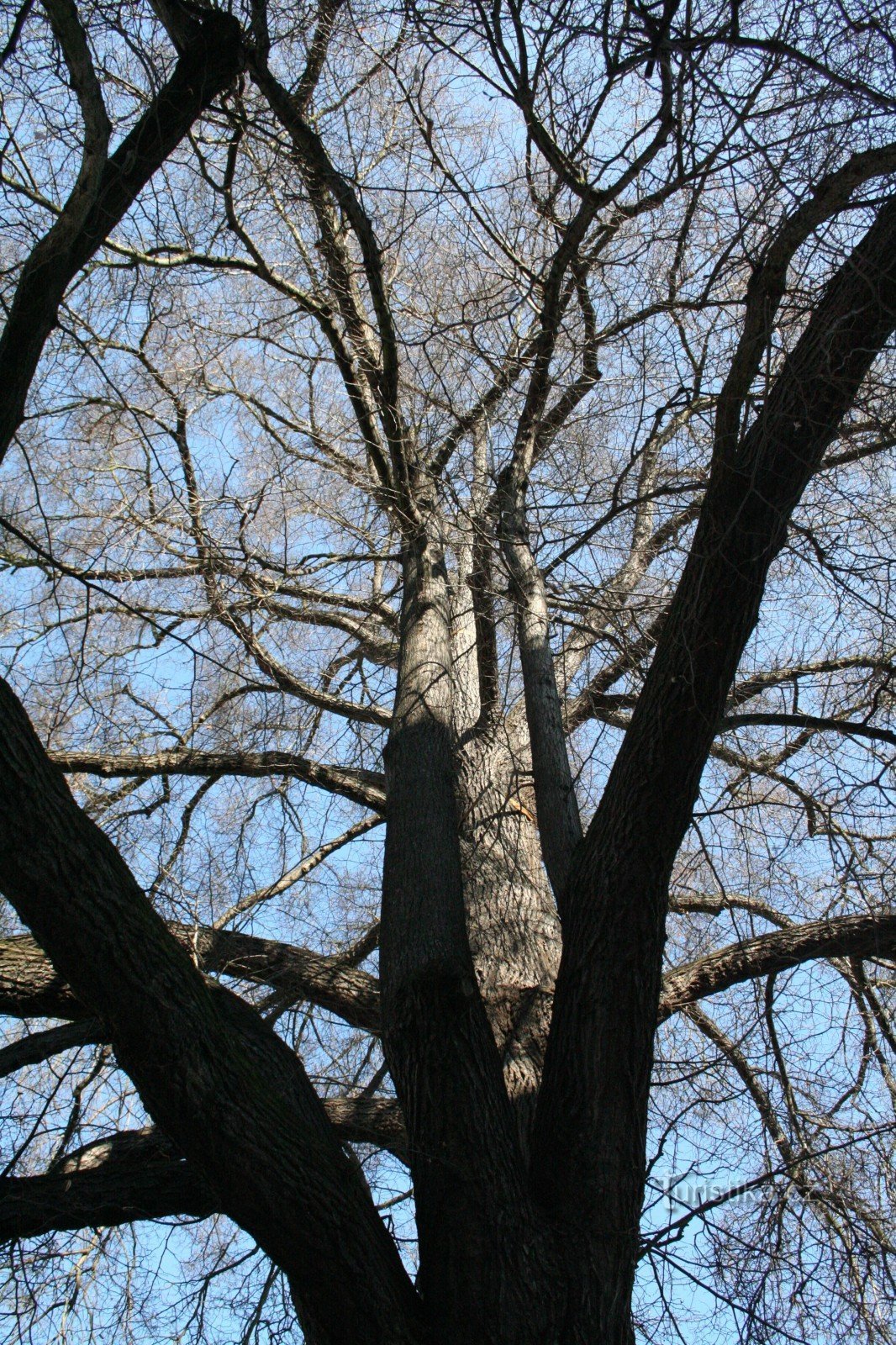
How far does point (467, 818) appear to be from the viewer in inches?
146

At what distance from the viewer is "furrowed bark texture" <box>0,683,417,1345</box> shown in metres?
1.86

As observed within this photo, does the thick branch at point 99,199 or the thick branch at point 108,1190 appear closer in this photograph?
the thick branch at point 108,1190

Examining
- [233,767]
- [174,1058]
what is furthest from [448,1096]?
[233,767]

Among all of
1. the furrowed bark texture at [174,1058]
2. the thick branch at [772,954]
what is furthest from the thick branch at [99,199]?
the thick branch at [772,954]

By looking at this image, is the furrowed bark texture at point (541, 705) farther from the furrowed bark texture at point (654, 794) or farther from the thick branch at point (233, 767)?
the thick branch at point (233, 767)

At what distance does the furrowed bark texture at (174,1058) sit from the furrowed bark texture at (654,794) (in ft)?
1.57

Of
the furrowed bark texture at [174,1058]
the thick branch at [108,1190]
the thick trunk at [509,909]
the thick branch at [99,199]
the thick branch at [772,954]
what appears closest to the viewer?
the furrowed bark texture at [174,1058]

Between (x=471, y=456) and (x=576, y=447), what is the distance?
0.50 metres

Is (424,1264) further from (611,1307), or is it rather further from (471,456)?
(471,456)

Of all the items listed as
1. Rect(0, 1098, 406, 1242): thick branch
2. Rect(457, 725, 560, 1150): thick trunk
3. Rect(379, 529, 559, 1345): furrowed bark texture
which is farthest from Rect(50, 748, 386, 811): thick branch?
Rect(0, 1098, 406, 1242): thick branch

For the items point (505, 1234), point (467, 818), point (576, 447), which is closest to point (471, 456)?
point (576, 447)

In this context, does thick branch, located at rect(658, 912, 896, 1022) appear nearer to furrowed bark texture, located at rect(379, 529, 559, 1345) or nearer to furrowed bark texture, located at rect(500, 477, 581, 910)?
furrowed bark texture, located at rect(500, 477, 581, 910)

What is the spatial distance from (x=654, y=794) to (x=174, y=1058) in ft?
3.78

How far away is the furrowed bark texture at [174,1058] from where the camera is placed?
186 centimetres
